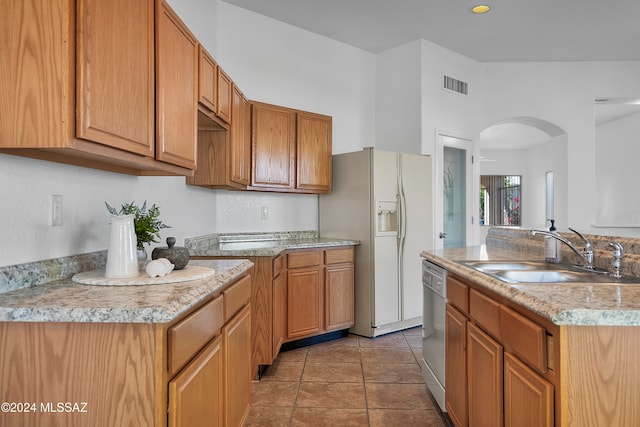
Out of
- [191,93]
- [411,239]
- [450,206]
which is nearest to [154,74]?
[191,93]

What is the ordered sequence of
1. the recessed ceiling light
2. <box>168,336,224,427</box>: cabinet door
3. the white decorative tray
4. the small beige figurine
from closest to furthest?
<box>168,336,224,427</box>: cabinet door → the white decorative tray → the small beige figurine → the recessed ceiling light

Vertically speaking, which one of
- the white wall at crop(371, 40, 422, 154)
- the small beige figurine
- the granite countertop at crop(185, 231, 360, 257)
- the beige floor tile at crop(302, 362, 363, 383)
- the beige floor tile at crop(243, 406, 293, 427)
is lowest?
the beige floor tile at crop(243, 406, 293, 427)

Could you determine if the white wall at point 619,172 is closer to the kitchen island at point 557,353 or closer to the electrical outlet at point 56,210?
the kitchen island at point 557,353

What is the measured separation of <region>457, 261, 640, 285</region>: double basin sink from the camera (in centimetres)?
167

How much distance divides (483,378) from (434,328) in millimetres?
764

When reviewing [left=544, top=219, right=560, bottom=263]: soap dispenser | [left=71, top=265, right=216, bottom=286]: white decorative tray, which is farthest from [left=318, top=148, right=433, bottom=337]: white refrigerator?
[left=71, top=265, right=216, bottom=286]: white decorative tray

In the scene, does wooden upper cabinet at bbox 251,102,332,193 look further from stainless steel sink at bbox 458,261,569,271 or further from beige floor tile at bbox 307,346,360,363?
stainless steel sink at bbox 458,261,569,271

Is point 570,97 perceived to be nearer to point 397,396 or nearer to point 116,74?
point 397,396

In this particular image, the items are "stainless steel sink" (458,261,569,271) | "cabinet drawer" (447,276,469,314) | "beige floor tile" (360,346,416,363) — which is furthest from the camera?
"beige floor tile" (360,346,416,363)

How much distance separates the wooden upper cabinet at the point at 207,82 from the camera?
2125 millimetres

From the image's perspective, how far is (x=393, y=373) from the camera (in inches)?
116

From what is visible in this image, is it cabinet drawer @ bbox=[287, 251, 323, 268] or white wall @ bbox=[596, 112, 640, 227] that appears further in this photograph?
white wall @ bbox=[596, 112, 640, 227]

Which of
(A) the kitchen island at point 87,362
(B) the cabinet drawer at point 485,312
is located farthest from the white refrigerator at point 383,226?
(A) the kitchen island at point 87,362

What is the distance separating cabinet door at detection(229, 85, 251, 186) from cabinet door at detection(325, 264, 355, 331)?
114 centimetres
